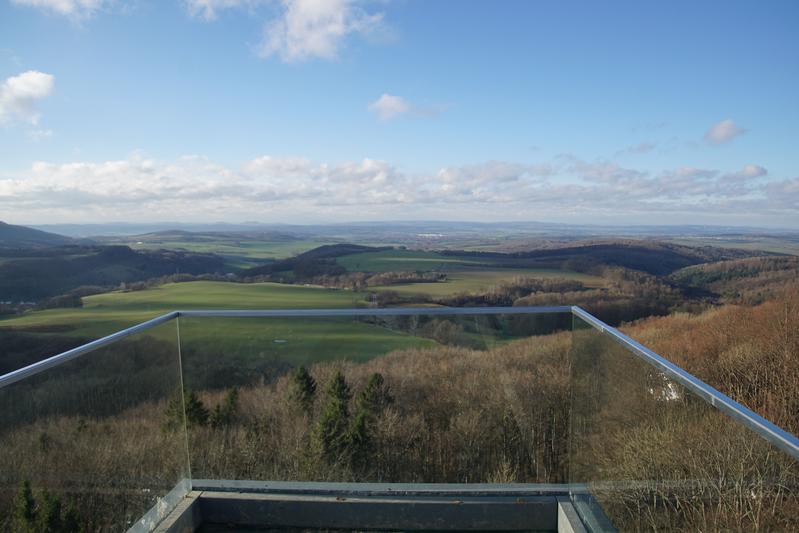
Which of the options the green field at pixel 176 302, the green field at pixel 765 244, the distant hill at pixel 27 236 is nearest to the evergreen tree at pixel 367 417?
the green field at pixel 176 302

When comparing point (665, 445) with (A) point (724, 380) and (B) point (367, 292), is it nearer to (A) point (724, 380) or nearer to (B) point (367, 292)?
(A) point (724, 380)

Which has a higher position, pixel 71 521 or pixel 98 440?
pixel 98 440

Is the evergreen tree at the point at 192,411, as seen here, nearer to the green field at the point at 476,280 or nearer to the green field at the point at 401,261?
the green field at the point at 476,280

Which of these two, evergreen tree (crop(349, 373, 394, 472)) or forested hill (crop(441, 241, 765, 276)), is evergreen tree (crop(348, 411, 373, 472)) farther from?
forested hill (crop(441, 241, 765, 276))

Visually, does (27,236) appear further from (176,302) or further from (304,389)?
(304,389)

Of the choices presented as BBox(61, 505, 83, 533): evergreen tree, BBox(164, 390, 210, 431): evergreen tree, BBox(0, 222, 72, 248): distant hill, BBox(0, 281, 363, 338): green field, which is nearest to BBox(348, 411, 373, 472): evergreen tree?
BBox(164, 390, 210, 431): evergreen tree

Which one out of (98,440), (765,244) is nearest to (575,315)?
(98,440)
